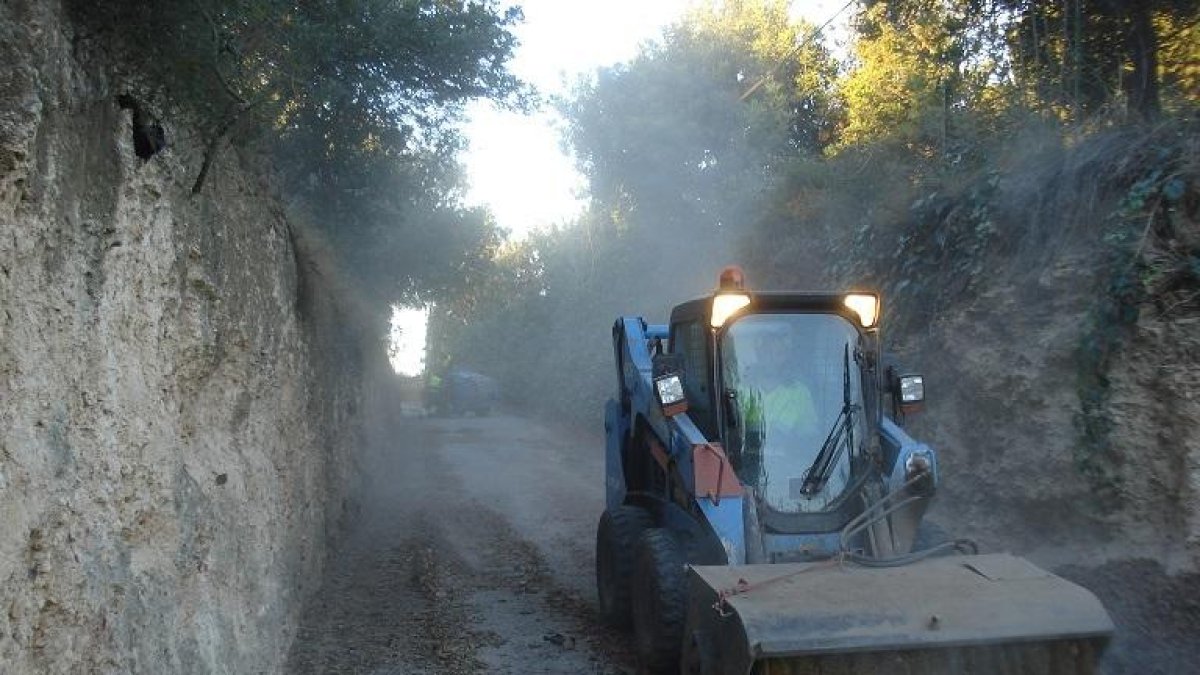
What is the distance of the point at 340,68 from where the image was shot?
11523 millimetres

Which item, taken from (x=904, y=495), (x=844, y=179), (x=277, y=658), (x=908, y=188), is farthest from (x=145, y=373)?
(x=844, y=179)

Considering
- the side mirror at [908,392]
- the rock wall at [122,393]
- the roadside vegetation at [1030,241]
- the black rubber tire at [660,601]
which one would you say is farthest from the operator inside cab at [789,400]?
the rock wall at [122,393]

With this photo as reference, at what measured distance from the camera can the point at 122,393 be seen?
452 centimetres

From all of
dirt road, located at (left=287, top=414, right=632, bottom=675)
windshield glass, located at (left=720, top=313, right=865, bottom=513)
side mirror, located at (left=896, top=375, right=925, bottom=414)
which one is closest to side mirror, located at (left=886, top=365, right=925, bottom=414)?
side mirror, located at (left=896, top=375, right=925, bottom=414)

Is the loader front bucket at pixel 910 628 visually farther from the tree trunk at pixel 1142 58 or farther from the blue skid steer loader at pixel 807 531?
the tree trunk at pixel 1142 58

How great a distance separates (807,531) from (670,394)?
1.19 metres

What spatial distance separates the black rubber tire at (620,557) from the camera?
7.59 m

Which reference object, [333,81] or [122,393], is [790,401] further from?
[333,81]

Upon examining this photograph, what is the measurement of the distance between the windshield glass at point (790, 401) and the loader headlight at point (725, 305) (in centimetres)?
11

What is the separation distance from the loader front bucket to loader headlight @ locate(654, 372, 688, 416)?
1706 mm

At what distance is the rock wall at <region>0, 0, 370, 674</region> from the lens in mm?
3594

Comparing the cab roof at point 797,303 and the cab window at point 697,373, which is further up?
the cab roof at point 797,303

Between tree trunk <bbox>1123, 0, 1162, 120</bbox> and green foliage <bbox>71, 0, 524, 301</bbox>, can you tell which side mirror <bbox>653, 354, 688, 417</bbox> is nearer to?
green foliage <bbox>71, 0, 524, 301</bbox>

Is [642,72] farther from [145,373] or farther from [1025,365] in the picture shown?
[145,373]
